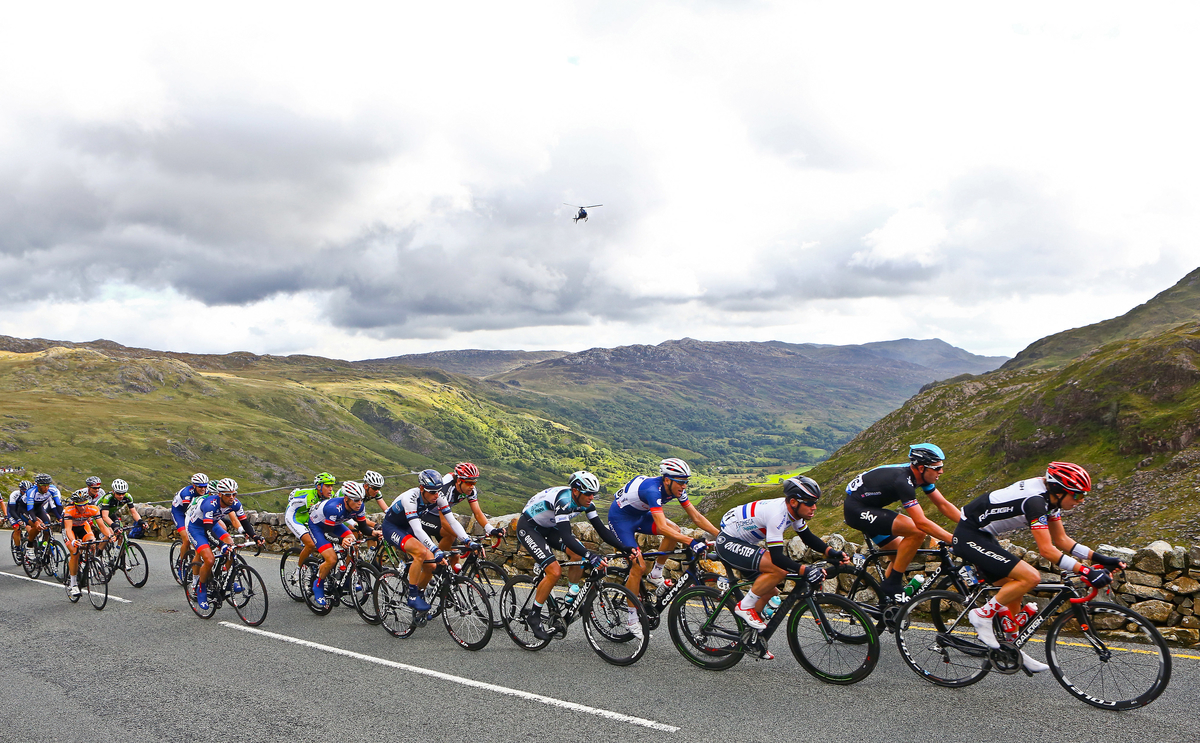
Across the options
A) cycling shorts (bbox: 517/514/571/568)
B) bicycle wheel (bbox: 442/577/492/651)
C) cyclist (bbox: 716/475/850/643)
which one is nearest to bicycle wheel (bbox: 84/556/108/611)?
bicycle wheel (bbox: 442/577/492/651)

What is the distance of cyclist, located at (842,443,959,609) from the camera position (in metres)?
8.38

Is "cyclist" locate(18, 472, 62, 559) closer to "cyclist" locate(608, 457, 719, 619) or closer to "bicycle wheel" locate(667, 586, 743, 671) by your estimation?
"cyclist" locate(608, 457, 719, 619)

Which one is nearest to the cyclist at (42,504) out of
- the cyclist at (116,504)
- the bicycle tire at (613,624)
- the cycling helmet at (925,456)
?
the cyclist at (116,504)

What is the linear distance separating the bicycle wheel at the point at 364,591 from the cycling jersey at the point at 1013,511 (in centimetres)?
930

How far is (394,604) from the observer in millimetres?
10805

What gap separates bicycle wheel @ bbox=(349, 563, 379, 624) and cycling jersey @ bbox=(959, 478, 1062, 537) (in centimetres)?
930

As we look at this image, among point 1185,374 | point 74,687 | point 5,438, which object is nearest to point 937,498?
point 74,687

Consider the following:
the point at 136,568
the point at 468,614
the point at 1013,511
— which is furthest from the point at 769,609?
the point at 136,568

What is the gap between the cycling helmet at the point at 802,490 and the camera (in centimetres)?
781

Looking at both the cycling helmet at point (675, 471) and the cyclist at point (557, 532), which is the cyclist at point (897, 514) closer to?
the cycling helmet at point (675, 471)

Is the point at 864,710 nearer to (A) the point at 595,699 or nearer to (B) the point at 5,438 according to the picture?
(A) the point at 595,699

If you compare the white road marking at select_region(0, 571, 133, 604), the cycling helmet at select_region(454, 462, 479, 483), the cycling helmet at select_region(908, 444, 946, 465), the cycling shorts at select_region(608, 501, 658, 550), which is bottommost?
the white road marking at select_region(0, 571, 133, 604)

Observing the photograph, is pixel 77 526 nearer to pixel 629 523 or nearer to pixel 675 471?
pixel 629 523

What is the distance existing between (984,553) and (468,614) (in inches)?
279
